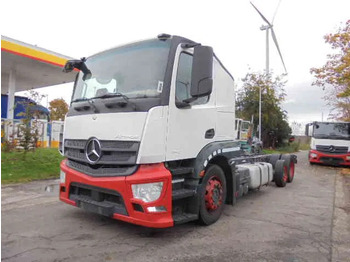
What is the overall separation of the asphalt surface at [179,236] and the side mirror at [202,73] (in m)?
2.04

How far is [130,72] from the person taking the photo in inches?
161

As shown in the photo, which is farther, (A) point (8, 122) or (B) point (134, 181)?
(A) point (8, 122)

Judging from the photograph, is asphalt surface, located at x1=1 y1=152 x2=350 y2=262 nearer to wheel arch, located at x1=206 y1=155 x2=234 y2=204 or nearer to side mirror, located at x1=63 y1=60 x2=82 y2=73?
wheel arch, located at x1=206 y1=155 x2=234 y2=204

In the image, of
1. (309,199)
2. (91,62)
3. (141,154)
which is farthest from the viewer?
(309,199)

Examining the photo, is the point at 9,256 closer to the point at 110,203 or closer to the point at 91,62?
the point at 110,203

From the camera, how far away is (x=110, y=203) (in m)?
3.88

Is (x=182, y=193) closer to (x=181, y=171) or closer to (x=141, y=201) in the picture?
(x=181, y=171)

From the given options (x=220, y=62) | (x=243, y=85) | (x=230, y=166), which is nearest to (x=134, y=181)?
(x=230, y=166)

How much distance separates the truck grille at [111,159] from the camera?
364 cm

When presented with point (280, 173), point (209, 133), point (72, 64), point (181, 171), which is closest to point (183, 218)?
point (181, 171)

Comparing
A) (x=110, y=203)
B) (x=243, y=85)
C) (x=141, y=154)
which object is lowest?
(x=110, y=203)

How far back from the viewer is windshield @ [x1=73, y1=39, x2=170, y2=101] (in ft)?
12.7

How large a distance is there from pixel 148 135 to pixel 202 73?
3.59 ft

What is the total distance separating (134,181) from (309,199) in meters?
5.26
